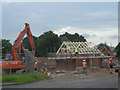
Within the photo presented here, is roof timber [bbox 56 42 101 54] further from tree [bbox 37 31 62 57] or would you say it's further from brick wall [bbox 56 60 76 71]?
tree [bbox 37 31 62 57]

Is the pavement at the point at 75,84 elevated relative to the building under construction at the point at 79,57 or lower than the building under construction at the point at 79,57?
lower

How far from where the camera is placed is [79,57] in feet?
109

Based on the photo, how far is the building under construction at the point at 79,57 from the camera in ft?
110

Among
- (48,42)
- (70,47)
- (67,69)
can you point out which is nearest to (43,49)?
(48,42)

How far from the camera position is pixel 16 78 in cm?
1842

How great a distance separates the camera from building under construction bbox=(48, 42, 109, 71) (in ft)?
110

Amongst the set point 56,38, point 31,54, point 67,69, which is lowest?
point 67,69

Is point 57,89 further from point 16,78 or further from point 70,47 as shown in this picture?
point 70,47

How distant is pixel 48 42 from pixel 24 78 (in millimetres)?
64024

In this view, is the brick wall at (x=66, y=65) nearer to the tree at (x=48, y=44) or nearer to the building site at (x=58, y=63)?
the building site at (x=58, y=63)

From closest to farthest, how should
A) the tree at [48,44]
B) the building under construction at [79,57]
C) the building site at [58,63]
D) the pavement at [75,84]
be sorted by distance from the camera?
1. the pavement at [75,84]
2. the building site at [58,63]
3. the building under construction at [79,57]
4. the tree at [48,44]

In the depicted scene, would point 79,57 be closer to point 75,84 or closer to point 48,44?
point 75,84

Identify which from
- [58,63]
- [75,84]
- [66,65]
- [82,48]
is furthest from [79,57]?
[75,84]

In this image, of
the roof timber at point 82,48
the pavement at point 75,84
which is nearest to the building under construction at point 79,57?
the roof timber at point 82,48
